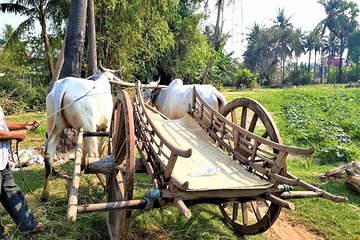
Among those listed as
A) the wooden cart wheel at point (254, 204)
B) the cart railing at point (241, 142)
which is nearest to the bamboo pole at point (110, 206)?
the wooden cart wheel at point (254, 204)

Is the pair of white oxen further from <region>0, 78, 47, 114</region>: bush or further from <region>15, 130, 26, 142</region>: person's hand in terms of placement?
<region>0, 78, 47, 114</region>: bush

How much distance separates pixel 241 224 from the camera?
13.3 feet

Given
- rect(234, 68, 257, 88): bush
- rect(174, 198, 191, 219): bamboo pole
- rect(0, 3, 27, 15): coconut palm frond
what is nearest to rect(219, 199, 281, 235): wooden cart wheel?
rect(174, 198, 191, 219): bamboo pole

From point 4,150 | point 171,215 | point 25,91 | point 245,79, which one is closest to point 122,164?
point 171,215

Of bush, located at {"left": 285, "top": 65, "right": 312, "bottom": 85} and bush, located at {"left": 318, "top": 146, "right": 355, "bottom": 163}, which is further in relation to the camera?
bush, located at {"left": 285, "top": 65, "right": 312, "bottom": 85}

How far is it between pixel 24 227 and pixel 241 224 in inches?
89.5

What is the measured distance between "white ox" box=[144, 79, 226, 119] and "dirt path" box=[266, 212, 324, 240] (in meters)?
2.32

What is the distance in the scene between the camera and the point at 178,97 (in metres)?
6.84

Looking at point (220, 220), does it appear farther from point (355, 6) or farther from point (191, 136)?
point (355, 6)

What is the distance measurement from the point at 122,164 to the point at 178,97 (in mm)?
3258

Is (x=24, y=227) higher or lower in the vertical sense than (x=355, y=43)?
lower

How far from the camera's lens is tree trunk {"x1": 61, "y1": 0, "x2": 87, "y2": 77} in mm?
6316

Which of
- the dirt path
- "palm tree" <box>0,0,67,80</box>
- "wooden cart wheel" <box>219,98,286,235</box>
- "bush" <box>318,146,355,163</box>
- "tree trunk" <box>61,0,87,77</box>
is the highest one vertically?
"palm tree" <box>0,0,67,80</box>

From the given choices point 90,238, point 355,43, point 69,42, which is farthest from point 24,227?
point 355,43
